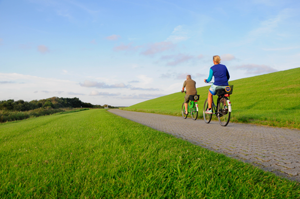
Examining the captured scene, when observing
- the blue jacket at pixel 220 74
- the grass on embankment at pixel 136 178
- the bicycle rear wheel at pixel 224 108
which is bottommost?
the grass on embankment at pixel 136 178

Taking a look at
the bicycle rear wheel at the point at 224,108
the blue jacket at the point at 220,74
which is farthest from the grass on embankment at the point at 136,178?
the blue jacket at the point at 220,74

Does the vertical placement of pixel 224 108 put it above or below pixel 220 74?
below

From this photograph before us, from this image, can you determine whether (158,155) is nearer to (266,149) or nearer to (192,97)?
(266,149)

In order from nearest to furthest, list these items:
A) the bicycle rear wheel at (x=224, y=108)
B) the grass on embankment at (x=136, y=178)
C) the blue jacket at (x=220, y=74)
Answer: the grass on embankment at (x=136, y=178)
the bicycle rear wheel at (x=224, y=108)
the blue jacket at (x=220, y=74)

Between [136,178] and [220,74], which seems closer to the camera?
[136,178]

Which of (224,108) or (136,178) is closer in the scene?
(136,178)

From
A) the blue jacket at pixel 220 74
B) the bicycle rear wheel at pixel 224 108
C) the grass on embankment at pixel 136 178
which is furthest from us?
the blue jacket at pixel 220 74

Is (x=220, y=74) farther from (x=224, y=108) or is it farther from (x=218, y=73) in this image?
(x=224, y=108)

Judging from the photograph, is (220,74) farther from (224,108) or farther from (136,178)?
(136,178)

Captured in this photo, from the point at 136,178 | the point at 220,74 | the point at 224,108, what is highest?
the point at 220,74

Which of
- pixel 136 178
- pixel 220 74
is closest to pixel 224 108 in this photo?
pixel 220 74

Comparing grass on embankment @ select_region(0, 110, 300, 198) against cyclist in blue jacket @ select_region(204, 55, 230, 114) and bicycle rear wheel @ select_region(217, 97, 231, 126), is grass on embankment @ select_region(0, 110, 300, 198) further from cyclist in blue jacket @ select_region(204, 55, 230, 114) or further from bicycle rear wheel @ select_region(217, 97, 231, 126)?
cyclist in blue jacket @ select_region(204, 55, 230, 114)

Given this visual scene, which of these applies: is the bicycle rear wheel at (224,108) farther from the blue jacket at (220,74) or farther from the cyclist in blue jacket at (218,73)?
the blue jacket at (220,74)

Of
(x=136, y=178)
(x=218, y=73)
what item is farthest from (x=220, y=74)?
(x=136, y=178)
